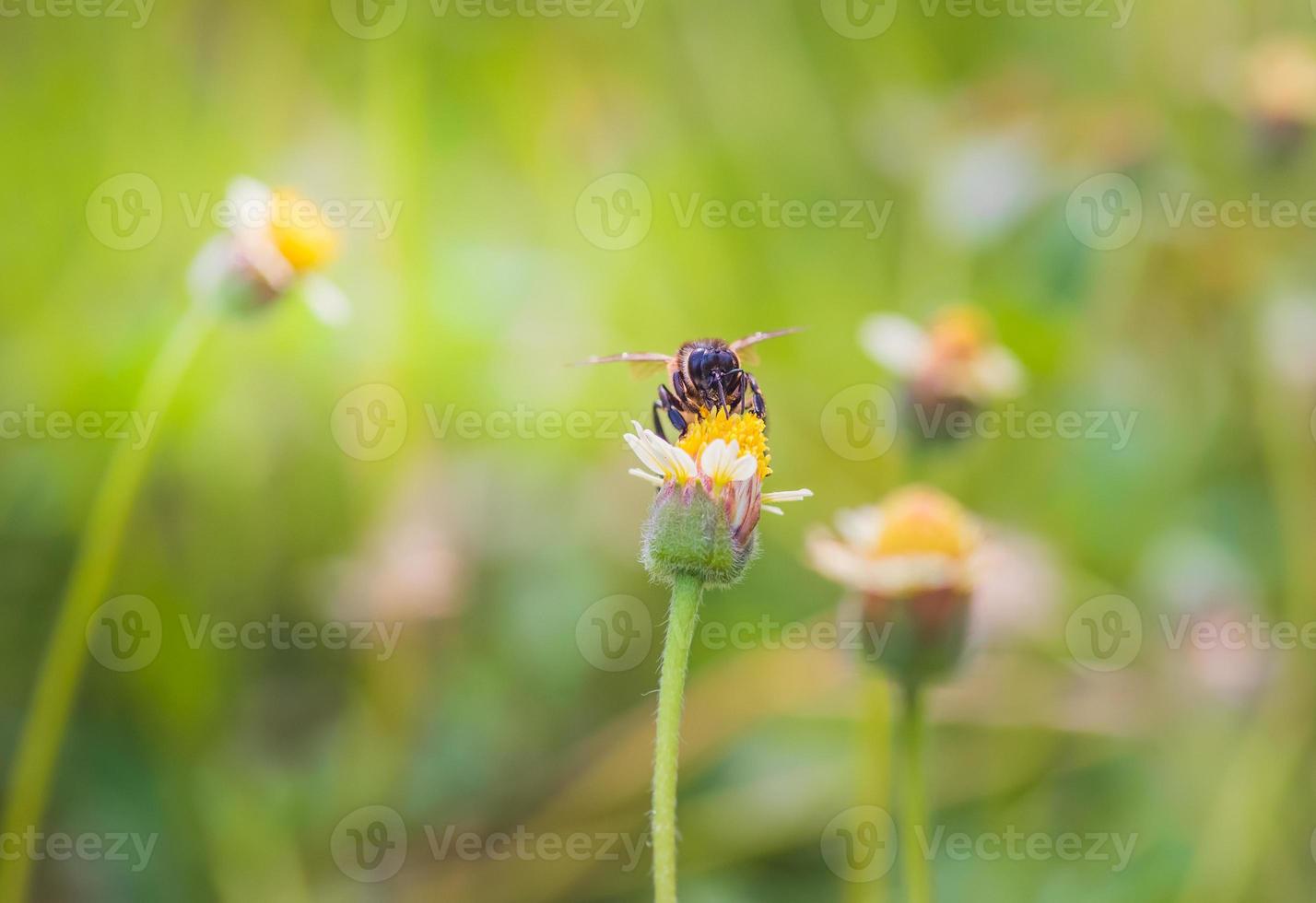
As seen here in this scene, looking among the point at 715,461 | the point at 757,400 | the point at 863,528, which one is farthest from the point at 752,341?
the point at 715,461

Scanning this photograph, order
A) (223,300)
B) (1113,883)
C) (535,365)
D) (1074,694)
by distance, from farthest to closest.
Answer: (535,365) < (1074,694) < (1113,883) < (223,300)

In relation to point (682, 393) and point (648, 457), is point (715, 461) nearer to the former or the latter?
point (648, 457)

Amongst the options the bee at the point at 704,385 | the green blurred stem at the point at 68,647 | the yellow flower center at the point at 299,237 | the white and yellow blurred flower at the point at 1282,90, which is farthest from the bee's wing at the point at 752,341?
the white and yellow blurred flower at the point at 1282,90

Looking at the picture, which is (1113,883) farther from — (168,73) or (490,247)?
(168,73)

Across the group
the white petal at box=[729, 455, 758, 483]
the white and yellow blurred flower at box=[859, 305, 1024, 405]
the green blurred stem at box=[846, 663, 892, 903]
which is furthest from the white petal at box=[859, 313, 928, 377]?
the white petal at box=[729, 455, 758, 483]

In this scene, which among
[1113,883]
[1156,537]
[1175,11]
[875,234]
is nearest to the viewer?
[1113,883]

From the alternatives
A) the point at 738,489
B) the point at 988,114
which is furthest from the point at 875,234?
the point at 738,489

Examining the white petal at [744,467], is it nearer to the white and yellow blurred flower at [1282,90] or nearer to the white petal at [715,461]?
the white petal at [715,461]
